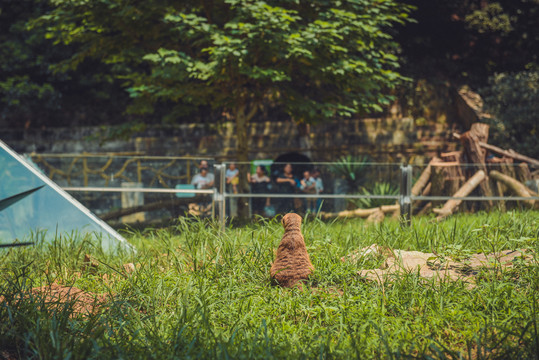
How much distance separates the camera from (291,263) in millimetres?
4211

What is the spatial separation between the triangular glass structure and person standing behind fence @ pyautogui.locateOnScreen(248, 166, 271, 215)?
248 centimetres

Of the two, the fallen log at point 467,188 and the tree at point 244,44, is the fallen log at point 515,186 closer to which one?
the fallen log at point 467,188

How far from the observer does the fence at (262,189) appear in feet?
25.3

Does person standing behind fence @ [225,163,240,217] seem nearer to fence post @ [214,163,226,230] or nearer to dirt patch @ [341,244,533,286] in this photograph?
fence post @ [214,163,226,230]

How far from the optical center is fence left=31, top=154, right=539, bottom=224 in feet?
25.3

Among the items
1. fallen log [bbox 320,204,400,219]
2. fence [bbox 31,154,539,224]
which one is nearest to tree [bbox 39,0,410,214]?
fence [bbox 31,154,539,224]

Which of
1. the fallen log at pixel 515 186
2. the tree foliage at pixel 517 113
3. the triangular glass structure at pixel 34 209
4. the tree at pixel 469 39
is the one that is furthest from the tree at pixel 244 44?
the tree at pixel 469 39

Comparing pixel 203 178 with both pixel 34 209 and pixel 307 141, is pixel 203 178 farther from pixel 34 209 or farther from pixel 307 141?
pixel 307 141

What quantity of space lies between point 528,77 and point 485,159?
18.6ft

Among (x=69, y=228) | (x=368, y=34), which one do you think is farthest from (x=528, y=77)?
(x=69, y=228)

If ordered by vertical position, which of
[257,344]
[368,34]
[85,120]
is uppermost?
[368,34]

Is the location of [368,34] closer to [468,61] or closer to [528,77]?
[528,77]

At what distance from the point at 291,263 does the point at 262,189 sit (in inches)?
152

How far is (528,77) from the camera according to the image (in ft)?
47.2
